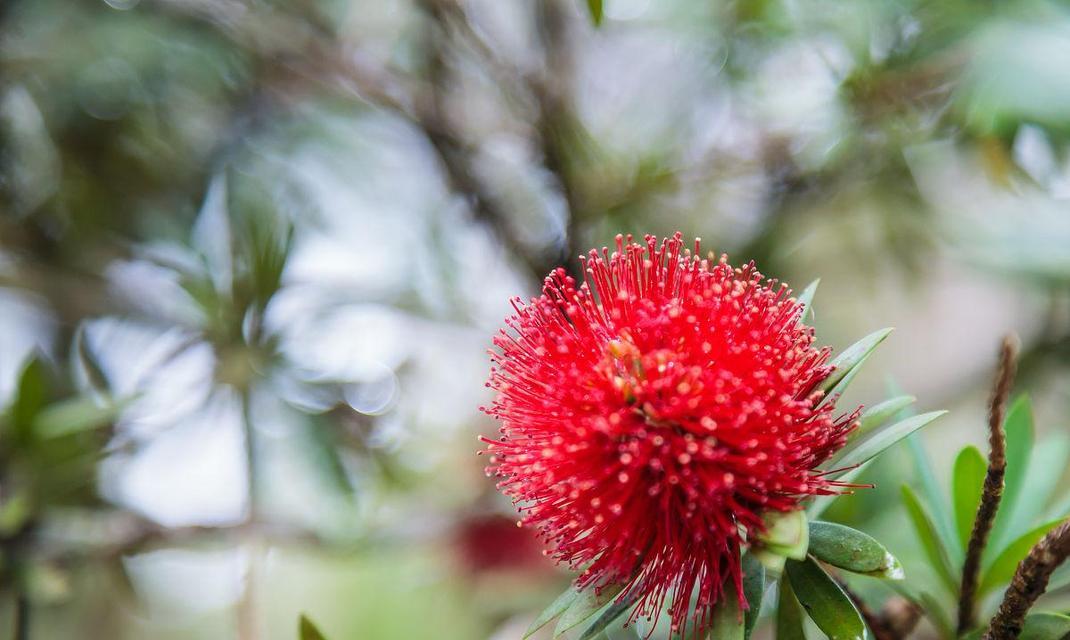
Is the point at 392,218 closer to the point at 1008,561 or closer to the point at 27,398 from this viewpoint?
the point at 27,398

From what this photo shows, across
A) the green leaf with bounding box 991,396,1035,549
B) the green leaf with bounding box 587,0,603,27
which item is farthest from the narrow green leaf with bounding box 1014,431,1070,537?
the green leaf with bounding box 587,0,603,27

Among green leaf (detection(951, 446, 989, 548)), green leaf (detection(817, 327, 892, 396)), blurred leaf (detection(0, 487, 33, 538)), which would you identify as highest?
blurred leaf (detection(0, 487, 33, 538))

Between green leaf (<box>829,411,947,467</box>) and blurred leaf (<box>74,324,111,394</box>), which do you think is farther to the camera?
blurred leaf (<box>74,324,111,394</box>)

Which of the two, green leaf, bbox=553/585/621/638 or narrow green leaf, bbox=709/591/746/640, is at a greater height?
green leaf, bbox=553/585/621/638

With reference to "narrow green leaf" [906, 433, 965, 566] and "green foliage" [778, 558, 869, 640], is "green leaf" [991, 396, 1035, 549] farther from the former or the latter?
"green foliage" [778, 558, 869, 640]

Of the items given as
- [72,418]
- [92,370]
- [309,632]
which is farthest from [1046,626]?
[92,370]

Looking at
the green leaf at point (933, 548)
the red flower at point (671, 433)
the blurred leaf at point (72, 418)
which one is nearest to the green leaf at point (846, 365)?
the red flower at point (671, 433)
